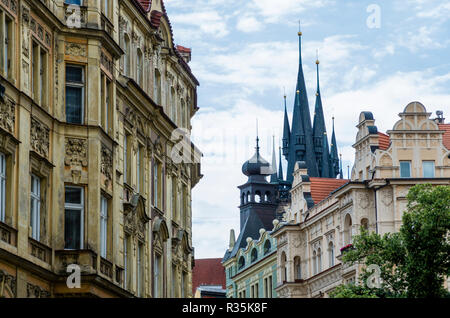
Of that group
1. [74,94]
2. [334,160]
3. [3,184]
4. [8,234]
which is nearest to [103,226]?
[74,94]

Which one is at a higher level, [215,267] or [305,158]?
[305,158]

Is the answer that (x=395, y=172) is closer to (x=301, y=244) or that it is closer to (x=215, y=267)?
(x=301, y=244)

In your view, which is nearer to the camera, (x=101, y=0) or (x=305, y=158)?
(x=101, y=0)

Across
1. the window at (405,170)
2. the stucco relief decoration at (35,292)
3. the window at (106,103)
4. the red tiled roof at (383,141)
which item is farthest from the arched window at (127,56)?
the red tiled roof at (383,141)

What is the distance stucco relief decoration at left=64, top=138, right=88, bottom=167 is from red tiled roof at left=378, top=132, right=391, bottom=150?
42.0 metres

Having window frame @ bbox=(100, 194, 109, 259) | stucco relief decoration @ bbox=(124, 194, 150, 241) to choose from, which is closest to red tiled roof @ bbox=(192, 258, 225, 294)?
stucco relief decoration @ bbox=(124, 194, 150, 241)

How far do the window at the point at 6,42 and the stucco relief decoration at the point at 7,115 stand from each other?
758mm

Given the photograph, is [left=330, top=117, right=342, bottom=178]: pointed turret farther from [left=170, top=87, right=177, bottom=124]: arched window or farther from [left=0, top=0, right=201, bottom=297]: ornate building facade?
[left=0, top=0, right=201, bottom=297]: ornate building facade

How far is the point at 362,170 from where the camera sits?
247 ft

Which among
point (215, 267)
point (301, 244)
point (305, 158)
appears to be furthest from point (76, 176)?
point (215, 267)

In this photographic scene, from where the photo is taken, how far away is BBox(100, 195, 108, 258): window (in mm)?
35537
